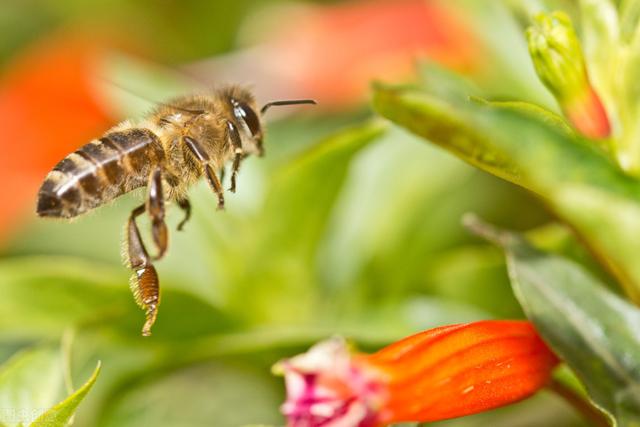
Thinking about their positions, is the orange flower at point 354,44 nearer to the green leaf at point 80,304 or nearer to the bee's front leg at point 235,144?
the bee's front leg at point 235,144

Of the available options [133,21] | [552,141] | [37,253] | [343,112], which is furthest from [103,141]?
[133,21]

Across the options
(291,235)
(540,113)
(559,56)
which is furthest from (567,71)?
(291,235)

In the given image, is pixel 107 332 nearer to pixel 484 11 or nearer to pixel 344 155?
pixel 344 155

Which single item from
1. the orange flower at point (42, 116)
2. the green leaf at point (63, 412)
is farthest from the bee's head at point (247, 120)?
the orange flower at point (42, 116)

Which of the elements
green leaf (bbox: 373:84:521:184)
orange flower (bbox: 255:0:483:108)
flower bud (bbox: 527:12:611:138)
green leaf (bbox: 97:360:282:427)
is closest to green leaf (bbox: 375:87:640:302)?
green leaf (bbox: 373:84:521:184)

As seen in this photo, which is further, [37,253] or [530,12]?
[37,253]

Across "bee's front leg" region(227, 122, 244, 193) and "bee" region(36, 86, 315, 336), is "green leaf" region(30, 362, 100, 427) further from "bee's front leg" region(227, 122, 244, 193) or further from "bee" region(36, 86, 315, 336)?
"bee's front leg" region(227, 122, 244, 193)
